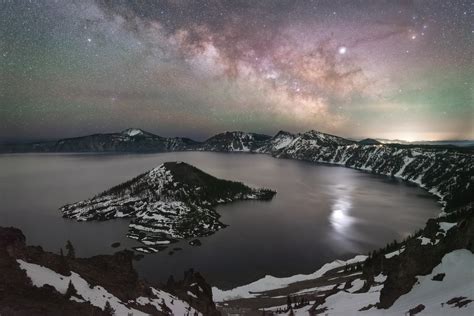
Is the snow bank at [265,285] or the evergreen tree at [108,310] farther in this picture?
the snow bank at [265,285]

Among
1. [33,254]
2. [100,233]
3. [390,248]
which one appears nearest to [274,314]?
[33,254]

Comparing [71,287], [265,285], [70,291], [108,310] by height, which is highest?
[71,287]

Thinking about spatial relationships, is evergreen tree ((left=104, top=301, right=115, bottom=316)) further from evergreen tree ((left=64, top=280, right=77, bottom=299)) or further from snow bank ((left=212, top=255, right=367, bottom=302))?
snow bank ((left=212, top=255, right=367, bottom=302))

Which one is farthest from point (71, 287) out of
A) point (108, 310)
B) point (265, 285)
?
point (265, 285)

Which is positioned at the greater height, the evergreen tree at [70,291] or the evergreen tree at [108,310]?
the evergreen tree at [70,291]

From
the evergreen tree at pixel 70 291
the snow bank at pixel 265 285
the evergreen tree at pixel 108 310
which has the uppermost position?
the evergreen tree at pixel 70 291

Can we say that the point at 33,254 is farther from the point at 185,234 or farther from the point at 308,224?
the point at 308,224

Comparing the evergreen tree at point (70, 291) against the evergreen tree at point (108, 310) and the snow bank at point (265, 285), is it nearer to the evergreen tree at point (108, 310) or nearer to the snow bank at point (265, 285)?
the evergreen tree at point (108, 310)

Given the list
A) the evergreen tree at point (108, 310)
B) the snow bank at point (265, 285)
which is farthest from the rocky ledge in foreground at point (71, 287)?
the snow bank at point (265, 285)

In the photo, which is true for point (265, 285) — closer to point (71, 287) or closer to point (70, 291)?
point (71, 287)

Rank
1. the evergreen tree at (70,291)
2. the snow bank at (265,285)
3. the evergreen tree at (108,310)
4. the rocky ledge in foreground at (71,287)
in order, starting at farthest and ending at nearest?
the snow bank at (265,285) < the evergreen tree at (108,310) < the evergreen tree at (70,291) < the rocky ledge in foreground at (71,287)
